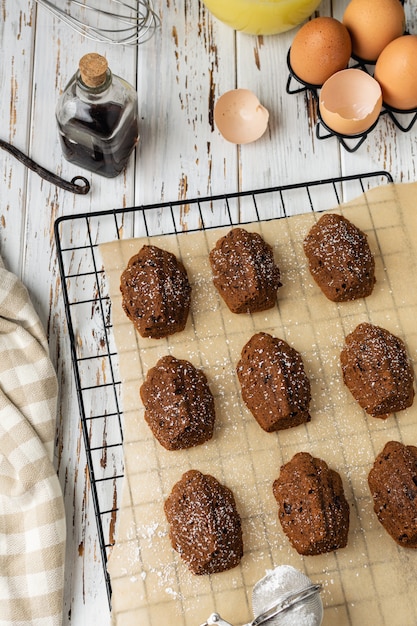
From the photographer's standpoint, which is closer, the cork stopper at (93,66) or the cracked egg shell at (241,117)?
the cork stopper at (93,66)

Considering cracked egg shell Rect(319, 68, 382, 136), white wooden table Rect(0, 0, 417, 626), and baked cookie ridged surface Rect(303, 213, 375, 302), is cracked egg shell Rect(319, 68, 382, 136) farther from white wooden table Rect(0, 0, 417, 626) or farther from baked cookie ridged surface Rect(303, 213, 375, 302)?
baked cookie ridged surface Rect(303, 213, 375, 302)

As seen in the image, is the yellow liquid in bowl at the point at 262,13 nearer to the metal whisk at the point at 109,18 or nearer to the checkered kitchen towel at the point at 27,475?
the metal whisk at the point at 109,18

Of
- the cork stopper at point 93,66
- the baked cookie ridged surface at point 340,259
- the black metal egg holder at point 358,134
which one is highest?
the cork stopper at point 93,66

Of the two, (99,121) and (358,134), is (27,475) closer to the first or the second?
(99,121)

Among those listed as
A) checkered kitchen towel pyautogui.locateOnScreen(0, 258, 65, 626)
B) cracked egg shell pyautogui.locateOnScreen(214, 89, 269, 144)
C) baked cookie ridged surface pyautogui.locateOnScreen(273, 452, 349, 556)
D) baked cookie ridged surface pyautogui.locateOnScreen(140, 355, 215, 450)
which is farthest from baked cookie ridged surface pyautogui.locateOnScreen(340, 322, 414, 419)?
checkered kitchen towel pyautogui.locateOnScreen(0, 258, 65, 626)

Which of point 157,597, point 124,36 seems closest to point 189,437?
point 157,597

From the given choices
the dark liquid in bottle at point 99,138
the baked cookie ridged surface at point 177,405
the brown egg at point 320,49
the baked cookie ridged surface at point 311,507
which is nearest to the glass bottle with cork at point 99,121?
the dark liquid in bottle at point 99,138

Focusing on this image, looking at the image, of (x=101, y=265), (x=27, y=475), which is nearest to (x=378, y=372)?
(x=101, y=265)
